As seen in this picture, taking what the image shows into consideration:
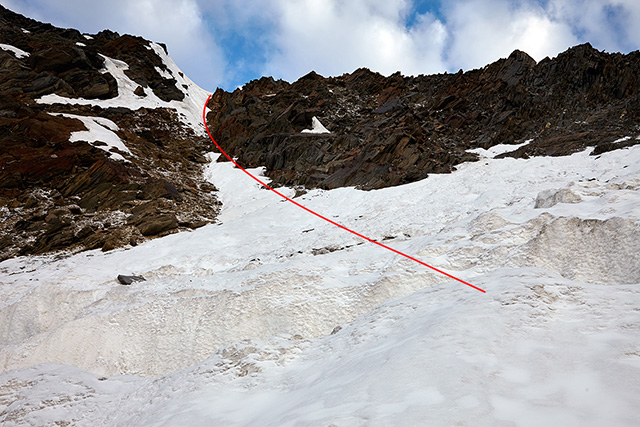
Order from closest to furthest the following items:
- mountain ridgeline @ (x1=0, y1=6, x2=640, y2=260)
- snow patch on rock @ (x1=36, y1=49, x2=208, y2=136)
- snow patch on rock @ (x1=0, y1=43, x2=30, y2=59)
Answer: mountain ridgeline @ (x1=0, y1=6, x2=640, y2=260) → snow patch on rock @ (x1=36, y1=49, x2=208, y2=136) → snow patch on rock @ (x1=0, y1=43, x2=30, y2=59)

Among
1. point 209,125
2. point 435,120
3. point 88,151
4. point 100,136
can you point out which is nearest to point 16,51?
point 209,125

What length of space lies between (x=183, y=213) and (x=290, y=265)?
1536 cm

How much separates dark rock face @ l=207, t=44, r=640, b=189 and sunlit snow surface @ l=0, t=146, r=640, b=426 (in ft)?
29.7

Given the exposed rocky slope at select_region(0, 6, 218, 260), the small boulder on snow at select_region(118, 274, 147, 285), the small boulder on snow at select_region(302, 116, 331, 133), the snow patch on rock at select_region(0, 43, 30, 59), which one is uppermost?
the snow patch on rock at select_region(0, 43, 30, 59)

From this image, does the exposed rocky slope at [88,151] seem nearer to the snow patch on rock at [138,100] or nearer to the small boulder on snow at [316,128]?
the snow patch on rock at [138,100]

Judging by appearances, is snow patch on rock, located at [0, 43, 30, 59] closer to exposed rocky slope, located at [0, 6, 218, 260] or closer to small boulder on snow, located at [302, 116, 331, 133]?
exposed rocky slope, located at [0, 6, 218, 260]

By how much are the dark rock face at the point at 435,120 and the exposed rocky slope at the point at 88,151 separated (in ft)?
25.5

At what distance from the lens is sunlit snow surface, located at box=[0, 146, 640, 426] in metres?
3.44

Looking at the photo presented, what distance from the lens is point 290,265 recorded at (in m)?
10.4

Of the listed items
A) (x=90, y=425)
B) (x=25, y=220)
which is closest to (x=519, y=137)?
(x=90, y=425)

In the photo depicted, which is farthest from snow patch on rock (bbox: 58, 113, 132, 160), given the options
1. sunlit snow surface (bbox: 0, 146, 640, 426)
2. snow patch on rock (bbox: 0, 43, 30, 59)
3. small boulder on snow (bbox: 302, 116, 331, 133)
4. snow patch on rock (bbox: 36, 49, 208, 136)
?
small boulder on snow (bbox: 302, 116, 331, 133)

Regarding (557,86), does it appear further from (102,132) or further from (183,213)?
(102,132)

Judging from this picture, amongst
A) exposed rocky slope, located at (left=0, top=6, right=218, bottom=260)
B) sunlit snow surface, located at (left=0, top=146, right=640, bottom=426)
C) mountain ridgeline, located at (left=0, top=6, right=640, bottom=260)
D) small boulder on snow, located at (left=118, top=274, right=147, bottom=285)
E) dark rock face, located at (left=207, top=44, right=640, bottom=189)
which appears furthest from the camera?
dark rock face, located at (left=207, top=44, right=640, bottom=189)

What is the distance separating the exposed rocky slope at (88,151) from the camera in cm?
2055
